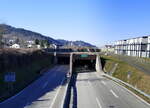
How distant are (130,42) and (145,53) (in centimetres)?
1716

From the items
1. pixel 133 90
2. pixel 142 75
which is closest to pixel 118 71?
pixel 142 75

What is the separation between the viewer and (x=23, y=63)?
4725cm

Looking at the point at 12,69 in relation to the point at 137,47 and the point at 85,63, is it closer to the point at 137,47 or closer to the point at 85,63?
the point at 137,47

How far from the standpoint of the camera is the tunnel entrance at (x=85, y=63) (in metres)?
72.2

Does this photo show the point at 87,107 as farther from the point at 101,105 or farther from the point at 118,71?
the point at 118,71

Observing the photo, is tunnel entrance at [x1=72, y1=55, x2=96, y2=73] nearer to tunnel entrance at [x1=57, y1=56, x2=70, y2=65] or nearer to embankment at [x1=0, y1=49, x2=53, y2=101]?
tunnel entrance at [x1=57, y1=56, x2=70, y2=65]

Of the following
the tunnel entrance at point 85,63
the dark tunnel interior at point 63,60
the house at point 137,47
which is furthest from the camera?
the dark tunnel interior at point 63,60

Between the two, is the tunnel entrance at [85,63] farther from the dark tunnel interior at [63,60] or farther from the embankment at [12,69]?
the embankment at [12,69]

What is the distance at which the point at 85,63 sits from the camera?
286 ft

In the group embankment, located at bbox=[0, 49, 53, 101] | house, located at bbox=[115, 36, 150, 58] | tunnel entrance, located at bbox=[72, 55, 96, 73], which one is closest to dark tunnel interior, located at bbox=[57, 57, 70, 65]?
tunnel entrance, located at bbox=[72, 55, 96, 73]

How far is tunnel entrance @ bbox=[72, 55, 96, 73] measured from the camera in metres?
72.2

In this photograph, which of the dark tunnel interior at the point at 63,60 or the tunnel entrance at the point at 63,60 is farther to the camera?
the dark tunnel interior at the point at 63,60

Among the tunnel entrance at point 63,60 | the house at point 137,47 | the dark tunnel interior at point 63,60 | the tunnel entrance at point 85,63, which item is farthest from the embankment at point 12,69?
the dark tunnel interior at point 63,60

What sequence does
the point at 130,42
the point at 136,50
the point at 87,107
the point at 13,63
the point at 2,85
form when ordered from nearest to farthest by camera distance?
the point at 87,107, the point at 2,85, the point at 13,63, the point at 136,50, the point at 130,42
